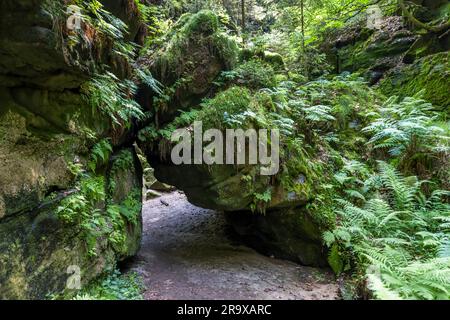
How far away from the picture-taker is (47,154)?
4219 mm

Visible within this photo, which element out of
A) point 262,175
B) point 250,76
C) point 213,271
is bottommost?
point 213,271

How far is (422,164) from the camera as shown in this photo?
275 inches

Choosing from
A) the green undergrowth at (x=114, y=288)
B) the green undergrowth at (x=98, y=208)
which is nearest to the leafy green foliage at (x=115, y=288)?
the green undergrowth at (x=114, y=288)

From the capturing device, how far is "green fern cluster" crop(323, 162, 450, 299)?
3.95m

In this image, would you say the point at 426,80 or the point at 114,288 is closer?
the point at 114,288

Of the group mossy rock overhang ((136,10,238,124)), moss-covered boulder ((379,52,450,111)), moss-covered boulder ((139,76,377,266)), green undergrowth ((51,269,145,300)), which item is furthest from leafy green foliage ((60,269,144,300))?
moss-covered boulder ((379,52,450,111))

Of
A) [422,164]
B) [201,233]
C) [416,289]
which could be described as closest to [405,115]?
[422,164]

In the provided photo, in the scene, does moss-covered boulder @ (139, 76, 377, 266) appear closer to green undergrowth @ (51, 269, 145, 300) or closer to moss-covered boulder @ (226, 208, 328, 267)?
moss-covered boulder @ (226, 208, 328, 267)

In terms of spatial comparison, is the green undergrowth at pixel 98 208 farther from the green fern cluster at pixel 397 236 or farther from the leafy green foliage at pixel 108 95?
the green fern cluster at pixel 397 236

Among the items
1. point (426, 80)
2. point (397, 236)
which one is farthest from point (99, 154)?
point (426, 80)

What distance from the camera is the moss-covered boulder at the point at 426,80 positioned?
8.41 m

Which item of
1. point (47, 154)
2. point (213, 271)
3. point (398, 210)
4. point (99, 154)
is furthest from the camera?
point (398, 210)

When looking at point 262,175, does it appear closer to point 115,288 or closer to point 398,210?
point 398,210

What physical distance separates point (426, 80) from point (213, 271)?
28.2 feet
